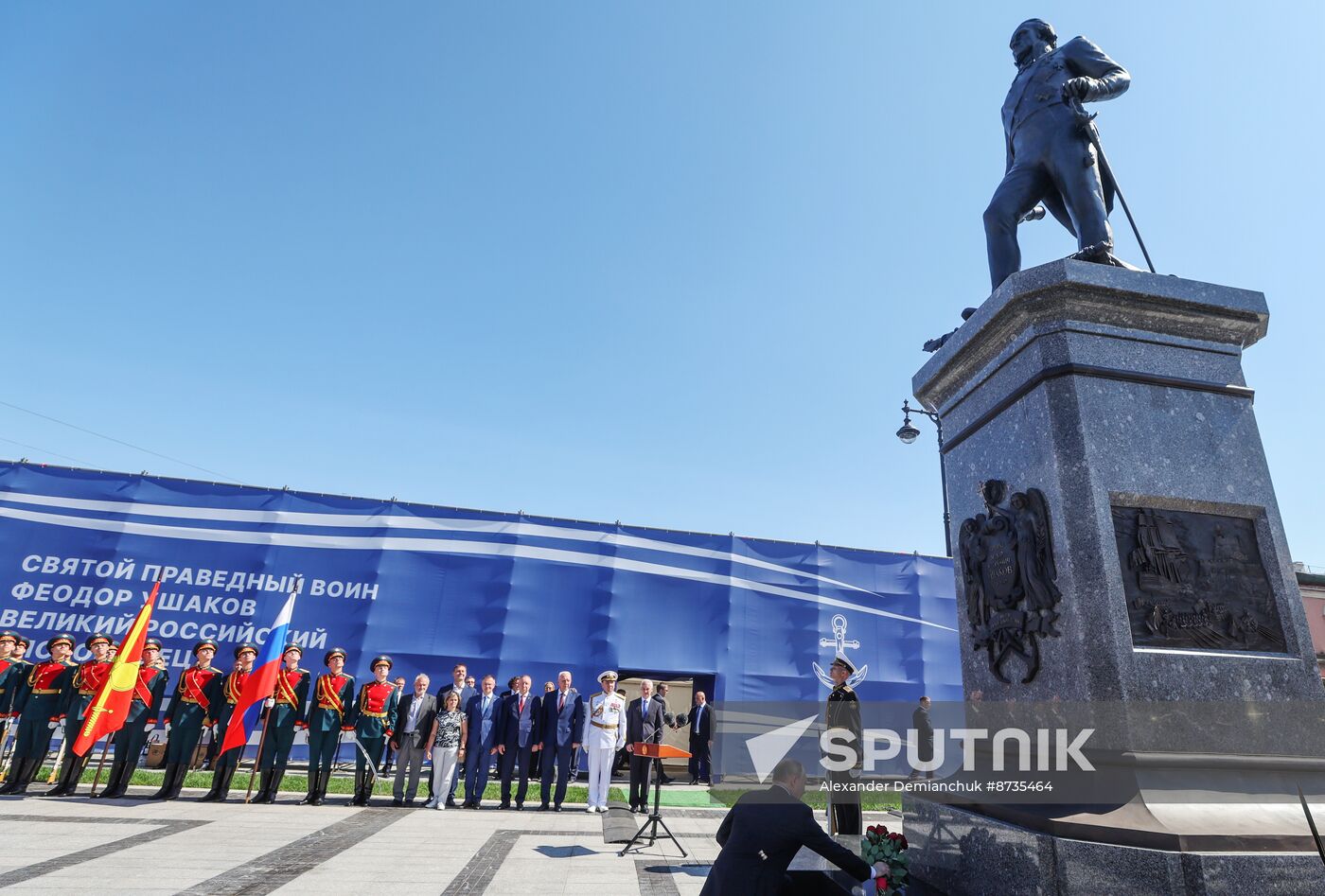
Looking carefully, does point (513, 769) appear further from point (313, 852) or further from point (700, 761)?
point (700, 761)

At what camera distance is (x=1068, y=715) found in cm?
287

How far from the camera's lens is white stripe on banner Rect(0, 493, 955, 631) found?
42.4ft

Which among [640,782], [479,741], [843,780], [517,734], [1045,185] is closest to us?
[1045,185]

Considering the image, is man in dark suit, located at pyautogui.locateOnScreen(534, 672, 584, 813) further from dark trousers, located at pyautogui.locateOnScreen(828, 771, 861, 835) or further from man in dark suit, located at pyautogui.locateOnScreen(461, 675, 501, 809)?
dark trousers, located at pyautogui.locateOnScreen(828, 771, 861, 835)

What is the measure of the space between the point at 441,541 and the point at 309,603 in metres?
2.71

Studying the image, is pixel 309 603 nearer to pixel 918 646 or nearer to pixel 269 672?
pixel 269 672

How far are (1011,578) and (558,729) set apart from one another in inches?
362

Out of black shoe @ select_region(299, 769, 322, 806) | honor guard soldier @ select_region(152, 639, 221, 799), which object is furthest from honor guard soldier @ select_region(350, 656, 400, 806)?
honor guard soldier @ select_region(152, 639, 221, 799)

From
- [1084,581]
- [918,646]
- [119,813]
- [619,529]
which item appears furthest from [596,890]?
[918,646]

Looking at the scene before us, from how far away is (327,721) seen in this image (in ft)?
31.5

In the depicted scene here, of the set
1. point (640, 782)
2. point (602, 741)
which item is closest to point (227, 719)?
point (602, 741)

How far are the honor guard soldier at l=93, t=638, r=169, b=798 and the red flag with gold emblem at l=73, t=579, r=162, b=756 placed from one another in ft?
0.37

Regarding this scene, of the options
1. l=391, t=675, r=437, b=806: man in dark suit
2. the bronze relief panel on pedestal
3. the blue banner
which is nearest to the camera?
the bronze relief panel on pedestal

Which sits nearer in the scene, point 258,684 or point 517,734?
point 258,684
